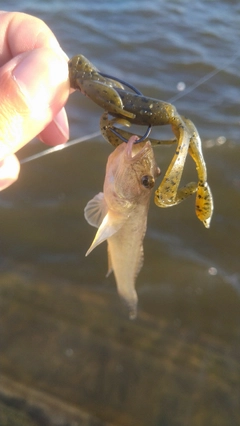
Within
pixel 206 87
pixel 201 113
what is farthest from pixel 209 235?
pixel 206 87

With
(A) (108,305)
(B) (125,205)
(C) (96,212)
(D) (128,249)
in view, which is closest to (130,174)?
(B) (125,205)

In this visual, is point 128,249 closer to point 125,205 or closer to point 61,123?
point 125,205

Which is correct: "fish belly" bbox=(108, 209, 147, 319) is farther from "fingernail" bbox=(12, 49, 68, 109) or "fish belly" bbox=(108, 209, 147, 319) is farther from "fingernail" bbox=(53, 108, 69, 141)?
"fingernail" bbox=(53, 108, 69, 141)

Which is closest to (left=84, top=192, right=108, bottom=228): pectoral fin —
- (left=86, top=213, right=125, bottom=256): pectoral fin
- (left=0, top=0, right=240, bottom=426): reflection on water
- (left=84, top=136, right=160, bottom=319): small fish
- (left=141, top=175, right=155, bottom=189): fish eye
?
(left=84, top=136, right=160, bottom=319): small fish

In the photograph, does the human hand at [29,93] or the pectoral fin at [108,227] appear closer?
the human hand at [29,93]

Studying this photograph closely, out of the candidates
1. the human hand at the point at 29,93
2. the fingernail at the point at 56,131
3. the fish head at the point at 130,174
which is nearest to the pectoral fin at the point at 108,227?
the fish head at the point at 130,174

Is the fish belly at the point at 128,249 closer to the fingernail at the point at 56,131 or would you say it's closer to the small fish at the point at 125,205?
the small fish at the point at 125,205

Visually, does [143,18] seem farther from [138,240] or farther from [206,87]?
[138,240]
